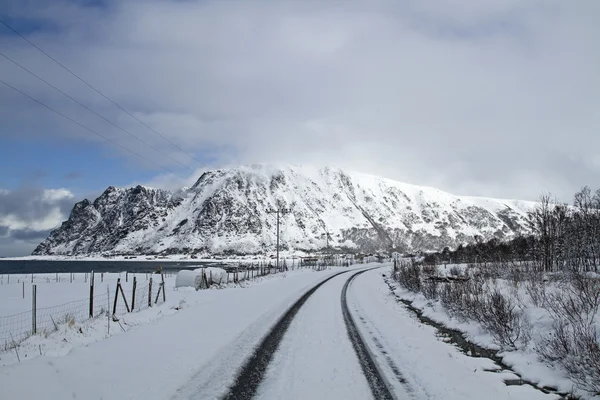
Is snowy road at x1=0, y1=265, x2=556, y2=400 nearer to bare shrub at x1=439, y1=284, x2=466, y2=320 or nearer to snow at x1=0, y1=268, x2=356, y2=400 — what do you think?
snow at x1=0, y1=268, x2=356, y2=400

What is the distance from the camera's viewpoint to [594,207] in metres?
49.8

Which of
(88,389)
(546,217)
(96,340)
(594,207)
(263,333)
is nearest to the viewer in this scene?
(88,389)

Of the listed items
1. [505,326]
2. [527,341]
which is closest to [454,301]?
[505,326]

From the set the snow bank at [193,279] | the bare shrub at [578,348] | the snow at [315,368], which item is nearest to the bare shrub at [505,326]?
the bare shrub at [578,348]

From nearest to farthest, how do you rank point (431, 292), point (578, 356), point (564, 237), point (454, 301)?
1. point (578, 356)
2. point (454, 301)
3. point (431, 292)
4. point (564, 237)

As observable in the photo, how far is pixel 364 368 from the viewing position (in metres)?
8.41

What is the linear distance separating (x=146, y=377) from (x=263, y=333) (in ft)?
16.3

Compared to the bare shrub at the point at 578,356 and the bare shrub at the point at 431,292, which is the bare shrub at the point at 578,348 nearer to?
the bare shrub at the point at 578,356

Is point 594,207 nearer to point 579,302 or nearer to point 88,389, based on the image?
point 579,302

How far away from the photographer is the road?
696 cm

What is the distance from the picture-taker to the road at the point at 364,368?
6957 mm

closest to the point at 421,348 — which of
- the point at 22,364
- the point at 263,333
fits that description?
the point at 263,333

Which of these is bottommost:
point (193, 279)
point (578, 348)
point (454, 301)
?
point (193, 279)

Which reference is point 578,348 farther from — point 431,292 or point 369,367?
point 431,292
